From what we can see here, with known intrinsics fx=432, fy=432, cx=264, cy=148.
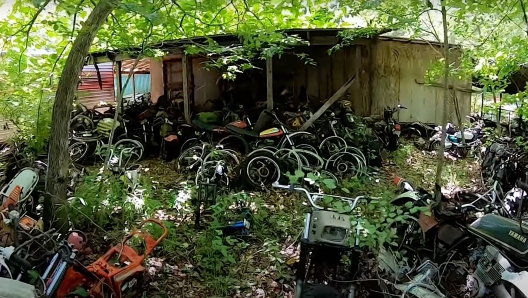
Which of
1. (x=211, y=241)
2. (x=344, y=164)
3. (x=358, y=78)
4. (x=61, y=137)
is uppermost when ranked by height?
(x=358, y=78)

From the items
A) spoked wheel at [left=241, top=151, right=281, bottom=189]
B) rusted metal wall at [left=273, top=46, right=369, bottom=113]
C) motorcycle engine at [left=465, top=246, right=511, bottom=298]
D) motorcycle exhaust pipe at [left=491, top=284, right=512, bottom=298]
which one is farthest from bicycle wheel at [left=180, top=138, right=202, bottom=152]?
motorcycle exhaust pipe at [left=491, top=284, right=512, bottom=298]

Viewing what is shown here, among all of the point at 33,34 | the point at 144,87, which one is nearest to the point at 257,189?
the point at 33,34

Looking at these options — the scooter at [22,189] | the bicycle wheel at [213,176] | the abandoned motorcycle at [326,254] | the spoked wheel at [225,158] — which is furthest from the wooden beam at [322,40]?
the abandoned motorcycle at [326,254]

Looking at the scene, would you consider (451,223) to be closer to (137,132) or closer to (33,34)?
(33,34)

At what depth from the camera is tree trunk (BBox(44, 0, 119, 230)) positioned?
4266 mm

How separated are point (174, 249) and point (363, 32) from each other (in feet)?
16.4

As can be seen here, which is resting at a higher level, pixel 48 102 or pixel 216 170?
pixel 48 102

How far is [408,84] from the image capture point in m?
11.0

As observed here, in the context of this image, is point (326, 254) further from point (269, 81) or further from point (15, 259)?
point (269, 81)

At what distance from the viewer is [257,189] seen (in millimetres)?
6652

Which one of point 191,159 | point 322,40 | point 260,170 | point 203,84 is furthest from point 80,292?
point 203,84

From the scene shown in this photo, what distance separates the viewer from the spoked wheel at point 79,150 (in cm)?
808

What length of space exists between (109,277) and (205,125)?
552 cm

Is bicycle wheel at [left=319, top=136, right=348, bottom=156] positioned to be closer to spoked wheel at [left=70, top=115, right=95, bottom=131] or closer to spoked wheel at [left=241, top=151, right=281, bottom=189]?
spoked wheel at [left=241, top=151, right=281, bottom=189]
